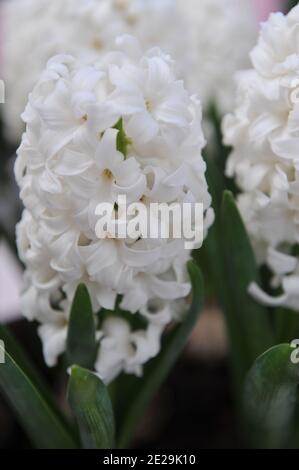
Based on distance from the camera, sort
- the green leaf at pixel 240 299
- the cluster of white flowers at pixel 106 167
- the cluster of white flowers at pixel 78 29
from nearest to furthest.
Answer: the cluster of white flowers at pixel 106 167 → the green leaf at pixel 240 299 → the cluster of white flowers at pixel 78 29

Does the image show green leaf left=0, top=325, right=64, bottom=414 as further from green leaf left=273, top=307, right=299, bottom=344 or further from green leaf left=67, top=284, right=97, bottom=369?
green leaf left=273, top=307, right=299, bottom=344

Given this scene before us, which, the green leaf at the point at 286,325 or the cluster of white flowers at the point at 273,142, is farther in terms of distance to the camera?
the green leaf at the point at 286,325

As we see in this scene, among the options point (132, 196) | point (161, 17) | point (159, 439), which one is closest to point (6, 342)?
point (132, 196)

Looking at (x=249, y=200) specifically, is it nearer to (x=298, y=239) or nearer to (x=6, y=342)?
(x=298, y=239)

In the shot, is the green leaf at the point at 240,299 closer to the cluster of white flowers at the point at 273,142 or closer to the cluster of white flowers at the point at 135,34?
the cluster of white flowers at the point at 273,142

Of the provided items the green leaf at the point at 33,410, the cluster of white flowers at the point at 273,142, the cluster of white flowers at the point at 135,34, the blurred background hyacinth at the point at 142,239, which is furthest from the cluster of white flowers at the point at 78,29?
the green leaf at the point at 33,410

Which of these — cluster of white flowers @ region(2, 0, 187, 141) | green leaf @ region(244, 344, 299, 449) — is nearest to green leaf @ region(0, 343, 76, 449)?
green leaf @ region(244, 344, 299, 449)
